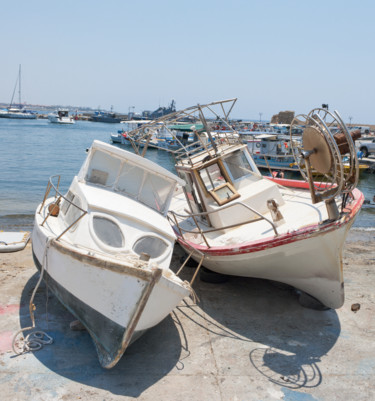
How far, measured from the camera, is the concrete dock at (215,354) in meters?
6.47

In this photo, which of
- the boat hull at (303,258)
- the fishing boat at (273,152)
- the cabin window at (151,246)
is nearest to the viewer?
the cabin window at (151,246)

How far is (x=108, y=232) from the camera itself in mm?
7566

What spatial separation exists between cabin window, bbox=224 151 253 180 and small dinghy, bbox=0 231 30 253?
6065mm

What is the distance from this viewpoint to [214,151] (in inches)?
458

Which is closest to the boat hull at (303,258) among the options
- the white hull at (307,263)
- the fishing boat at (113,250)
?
the white hull at (307,263)

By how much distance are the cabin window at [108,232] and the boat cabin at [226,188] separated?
10.0 ft

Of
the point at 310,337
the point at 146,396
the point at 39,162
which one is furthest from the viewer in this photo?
the point at 39,162

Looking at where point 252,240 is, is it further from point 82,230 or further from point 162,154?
point 162,154

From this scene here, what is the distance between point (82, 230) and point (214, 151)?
5.08m

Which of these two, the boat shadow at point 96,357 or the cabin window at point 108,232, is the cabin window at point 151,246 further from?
the boat shadow at point 96,357

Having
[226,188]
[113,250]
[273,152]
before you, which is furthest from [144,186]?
[273,152]

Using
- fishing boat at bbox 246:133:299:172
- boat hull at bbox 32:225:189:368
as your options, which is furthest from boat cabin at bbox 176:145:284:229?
fishing boat at bbox 246:133:299:172

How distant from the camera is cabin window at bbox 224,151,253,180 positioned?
36.9ft

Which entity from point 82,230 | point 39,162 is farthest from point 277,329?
point 39,162
